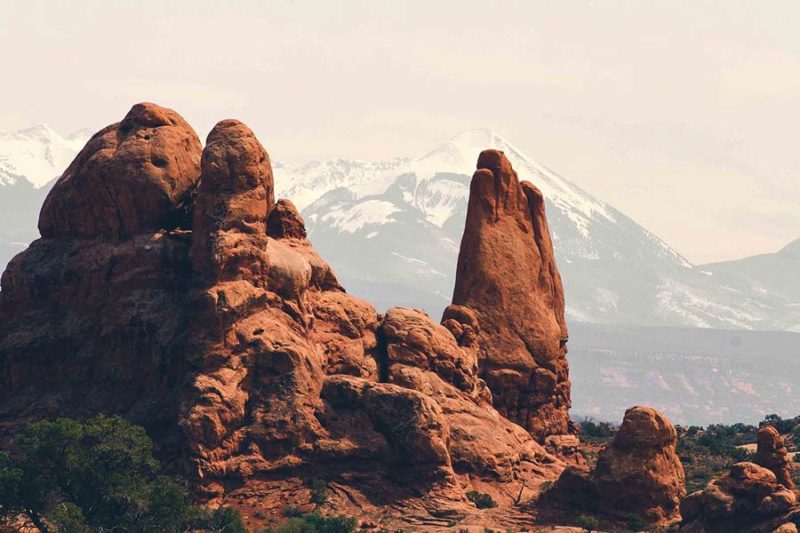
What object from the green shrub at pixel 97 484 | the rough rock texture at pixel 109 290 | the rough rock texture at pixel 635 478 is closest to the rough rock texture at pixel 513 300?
the rough rock texture at pixel 635 478

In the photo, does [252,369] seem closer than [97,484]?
No

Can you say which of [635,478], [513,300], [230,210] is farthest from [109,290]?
[635,478]

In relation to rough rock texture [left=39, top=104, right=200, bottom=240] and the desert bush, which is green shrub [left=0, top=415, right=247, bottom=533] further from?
the desert bush

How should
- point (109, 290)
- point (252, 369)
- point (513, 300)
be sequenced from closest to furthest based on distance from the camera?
point (252, 369) → point (109, 290) → point (513, 300)

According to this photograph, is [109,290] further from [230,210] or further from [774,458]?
[774,458]

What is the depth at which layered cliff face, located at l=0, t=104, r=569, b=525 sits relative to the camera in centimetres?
8681

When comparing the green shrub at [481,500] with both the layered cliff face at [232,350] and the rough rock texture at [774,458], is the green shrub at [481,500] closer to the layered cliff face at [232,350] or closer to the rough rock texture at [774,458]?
the layered cliff face at [232,350]

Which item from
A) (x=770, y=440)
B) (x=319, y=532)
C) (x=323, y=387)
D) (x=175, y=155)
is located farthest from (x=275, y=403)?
(x=770, y=440)

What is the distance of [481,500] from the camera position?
8869 centimetres

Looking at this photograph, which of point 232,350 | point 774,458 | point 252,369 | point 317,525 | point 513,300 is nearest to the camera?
point 317,525

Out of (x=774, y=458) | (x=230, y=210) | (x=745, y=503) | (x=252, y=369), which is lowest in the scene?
(x=745, y=503)

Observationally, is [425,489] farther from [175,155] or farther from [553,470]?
[175,155]

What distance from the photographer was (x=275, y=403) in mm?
87625

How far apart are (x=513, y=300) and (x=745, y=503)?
32.7 meters
